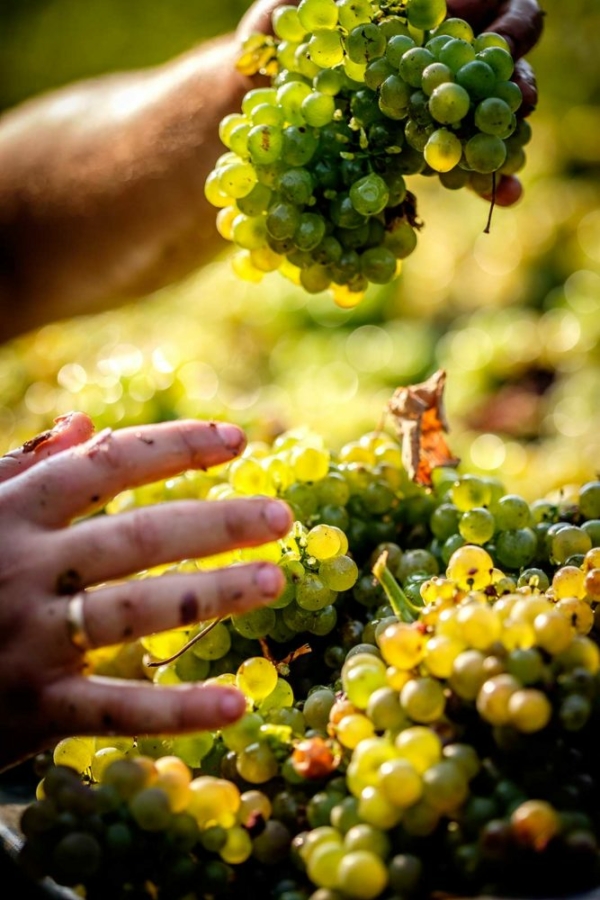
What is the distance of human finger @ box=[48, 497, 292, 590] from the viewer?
0.55 m

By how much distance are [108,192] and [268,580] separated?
107 cm

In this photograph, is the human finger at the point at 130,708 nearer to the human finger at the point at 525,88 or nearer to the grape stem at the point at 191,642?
the grape stem at the point at 191,642

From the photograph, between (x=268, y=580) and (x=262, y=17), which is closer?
(x=268, y=580)

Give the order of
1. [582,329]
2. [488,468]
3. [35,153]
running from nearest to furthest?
[488,468] < [35,153] < [582,329]

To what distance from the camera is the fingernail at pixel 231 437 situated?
62cm

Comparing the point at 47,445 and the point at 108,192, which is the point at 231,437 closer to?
the point at 47,445

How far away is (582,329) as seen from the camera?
5.71ft

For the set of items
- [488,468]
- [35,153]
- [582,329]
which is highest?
[35,153]

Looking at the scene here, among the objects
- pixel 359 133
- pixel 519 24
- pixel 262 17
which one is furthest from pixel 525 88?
pixel 262 17

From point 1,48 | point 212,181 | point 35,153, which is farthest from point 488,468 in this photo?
point 1,48

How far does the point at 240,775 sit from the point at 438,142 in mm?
526

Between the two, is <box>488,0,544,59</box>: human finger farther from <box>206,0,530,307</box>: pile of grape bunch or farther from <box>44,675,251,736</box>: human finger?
<box>44,675,251,736</box>: human finger

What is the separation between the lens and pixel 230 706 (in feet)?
1.77

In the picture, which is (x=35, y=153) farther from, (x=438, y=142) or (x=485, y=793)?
(x=485, y=793)
